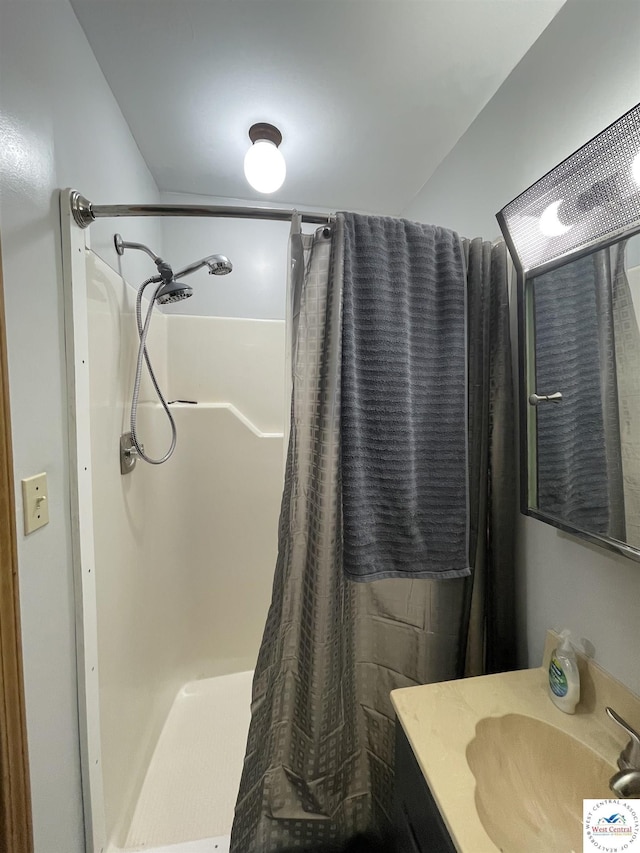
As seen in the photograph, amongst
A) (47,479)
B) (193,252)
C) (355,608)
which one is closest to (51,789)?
(47,479)

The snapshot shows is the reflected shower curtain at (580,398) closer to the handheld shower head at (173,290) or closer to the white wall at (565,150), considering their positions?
the white wall at (565,150)

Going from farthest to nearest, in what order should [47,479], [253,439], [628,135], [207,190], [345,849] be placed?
[253,439], [207,190], [345,849], [47,479], [628,135]

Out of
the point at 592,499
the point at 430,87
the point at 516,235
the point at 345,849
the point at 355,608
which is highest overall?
the point at 430,87

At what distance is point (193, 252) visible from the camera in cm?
189

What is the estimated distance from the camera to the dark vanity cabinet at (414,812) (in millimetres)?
647

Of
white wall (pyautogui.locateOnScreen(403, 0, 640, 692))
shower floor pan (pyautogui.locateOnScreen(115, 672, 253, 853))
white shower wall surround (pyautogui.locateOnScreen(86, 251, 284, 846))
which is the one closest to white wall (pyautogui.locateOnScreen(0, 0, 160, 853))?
shower floor pan (pyautogui.locateOnScreen(115, 672, 253, 853))

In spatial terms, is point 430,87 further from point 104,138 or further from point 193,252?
point 193,252

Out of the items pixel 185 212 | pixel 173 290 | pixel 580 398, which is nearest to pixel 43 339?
→ pixel 185 212

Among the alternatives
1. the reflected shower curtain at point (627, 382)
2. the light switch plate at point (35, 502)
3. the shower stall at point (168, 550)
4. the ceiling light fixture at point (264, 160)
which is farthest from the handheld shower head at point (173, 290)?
the reflected shower curtain at point (627, 382)

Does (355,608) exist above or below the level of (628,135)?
below

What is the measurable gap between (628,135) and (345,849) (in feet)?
6.45

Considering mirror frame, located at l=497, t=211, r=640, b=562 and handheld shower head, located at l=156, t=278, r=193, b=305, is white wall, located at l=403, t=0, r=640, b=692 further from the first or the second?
handheld shower head, located at l=156, t=278, r=193, b=305

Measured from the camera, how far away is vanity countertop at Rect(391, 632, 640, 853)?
64cm

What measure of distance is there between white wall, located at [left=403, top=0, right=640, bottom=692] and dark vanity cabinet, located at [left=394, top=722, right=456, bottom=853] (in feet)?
1.58
